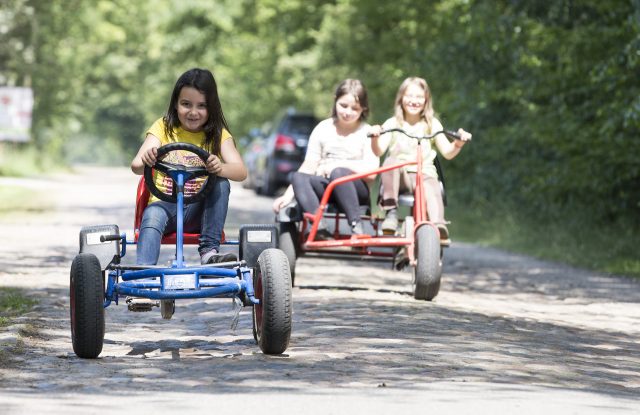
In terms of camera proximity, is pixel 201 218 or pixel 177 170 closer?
pixel 177 170

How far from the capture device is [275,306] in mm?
8156

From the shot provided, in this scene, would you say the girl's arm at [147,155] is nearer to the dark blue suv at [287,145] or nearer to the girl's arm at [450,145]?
the girl's arm at [450,145]

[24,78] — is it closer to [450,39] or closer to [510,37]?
[450,39]

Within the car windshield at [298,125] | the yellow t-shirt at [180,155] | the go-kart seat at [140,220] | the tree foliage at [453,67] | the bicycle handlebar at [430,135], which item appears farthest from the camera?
the car windshield at [298,125]

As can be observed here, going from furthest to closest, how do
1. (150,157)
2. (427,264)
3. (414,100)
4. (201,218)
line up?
1. (414,100)
2. (427,264)
3. (201,218)
4. (150,157)

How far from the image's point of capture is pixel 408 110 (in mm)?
12961

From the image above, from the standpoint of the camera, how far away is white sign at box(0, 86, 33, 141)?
159 ft

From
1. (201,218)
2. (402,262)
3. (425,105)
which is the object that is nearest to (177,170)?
(201,218)

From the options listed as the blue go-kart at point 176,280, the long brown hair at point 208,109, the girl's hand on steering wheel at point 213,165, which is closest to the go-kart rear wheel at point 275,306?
the blue go-kart at point 176,280

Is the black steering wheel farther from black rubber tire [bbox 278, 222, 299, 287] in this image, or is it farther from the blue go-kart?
black rubber tire [bbox 278, 222, 299, 287]

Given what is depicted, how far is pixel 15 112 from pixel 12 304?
130 feet

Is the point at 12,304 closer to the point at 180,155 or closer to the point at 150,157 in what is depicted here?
the point at 180,155

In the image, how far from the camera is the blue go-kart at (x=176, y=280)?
811 centimetres

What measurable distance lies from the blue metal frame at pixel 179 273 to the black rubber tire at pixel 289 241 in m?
4.04
